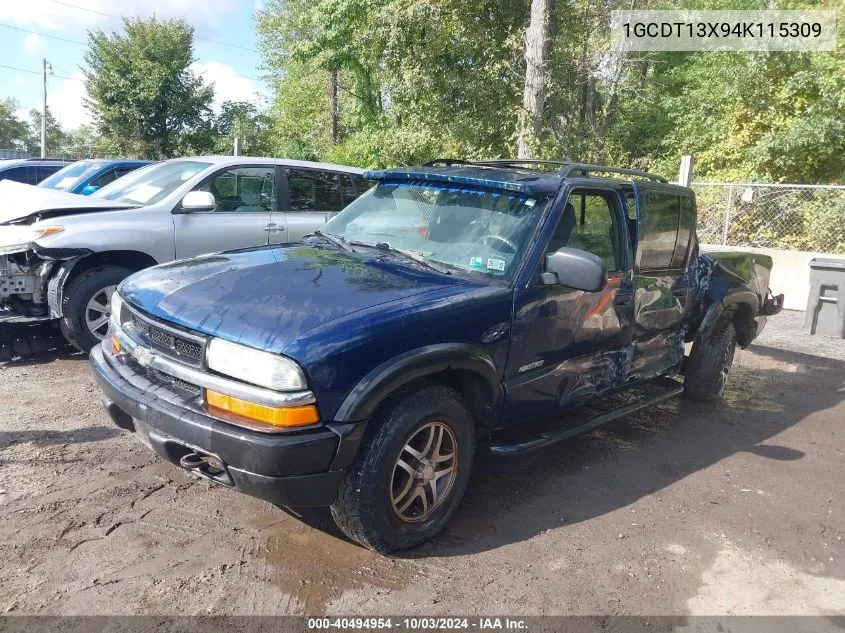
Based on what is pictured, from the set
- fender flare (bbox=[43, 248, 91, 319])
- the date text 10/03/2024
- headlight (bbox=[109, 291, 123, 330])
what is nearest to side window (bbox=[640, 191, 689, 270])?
the date text 10/03/2024

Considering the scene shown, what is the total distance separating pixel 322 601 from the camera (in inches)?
111

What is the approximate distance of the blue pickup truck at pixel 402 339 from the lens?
2736mm

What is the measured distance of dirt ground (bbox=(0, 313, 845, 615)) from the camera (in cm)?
288

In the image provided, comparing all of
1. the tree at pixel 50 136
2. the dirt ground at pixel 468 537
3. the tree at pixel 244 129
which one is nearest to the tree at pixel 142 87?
the tree at pixel 244 129

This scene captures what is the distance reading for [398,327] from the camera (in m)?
2.93

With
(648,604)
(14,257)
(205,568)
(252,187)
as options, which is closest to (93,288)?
(14,257)

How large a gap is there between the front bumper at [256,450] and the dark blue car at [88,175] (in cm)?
850

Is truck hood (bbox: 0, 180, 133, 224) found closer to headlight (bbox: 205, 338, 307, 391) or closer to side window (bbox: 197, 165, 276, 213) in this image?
side window (bbox: 197, 165, 276, 213)

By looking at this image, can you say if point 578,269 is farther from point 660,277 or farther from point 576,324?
point 660,277

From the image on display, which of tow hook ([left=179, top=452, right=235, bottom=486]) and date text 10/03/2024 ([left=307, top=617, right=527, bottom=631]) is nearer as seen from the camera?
date text 10/03/2024 ([left=307, top=617, right=527, bottom=631])

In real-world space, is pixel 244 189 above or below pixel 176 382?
above

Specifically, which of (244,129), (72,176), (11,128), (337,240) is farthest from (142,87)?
(11,128)

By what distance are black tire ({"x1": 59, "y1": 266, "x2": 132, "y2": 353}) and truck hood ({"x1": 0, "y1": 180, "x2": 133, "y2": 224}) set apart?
587 mm

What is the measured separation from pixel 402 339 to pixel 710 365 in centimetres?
366
